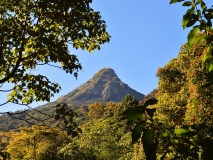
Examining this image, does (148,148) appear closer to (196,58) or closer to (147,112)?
(147,112)

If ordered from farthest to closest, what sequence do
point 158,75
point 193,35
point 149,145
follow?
point 158,75 → point 193,35 → point 149,145

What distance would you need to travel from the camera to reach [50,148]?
3941cm

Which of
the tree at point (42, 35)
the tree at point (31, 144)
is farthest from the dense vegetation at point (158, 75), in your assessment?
the tree at point (31, 144)

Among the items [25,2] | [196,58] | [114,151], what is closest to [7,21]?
[25,2]

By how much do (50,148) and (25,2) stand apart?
120 ft

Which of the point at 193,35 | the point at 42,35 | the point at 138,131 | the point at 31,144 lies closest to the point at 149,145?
the point at 138,131

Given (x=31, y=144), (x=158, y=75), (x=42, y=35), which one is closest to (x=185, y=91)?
(x=158, y=75)

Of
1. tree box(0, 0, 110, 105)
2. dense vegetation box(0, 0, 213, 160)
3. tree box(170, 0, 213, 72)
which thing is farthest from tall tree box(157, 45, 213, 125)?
tree box(170, 0, 213, 72)

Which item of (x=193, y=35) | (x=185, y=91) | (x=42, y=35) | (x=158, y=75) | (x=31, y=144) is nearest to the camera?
(x=193, y=35)

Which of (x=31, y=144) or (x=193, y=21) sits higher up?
(x=31, y=144)

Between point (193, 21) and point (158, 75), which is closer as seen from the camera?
point (193, 21)

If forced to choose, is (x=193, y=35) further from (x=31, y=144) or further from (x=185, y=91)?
(x=31, y=144)

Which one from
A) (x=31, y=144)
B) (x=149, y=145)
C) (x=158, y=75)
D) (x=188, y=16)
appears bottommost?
(x=149, y=145)

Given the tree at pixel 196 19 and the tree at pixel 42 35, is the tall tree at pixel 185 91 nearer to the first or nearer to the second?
the tree at pixel 42 35
